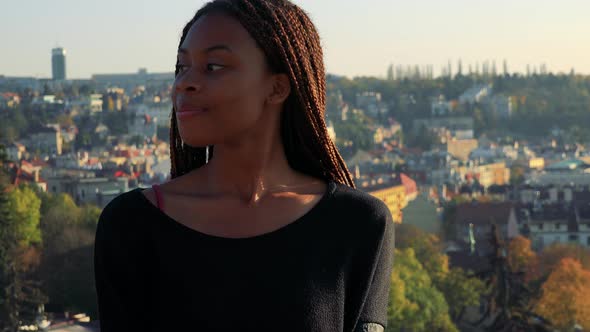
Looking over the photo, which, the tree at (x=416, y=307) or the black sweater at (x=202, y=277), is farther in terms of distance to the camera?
the tree at (x=416, y=307)

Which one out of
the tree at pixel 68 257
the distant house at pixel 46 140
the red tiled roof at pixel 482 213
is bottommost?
the distant house at pixel 46 140

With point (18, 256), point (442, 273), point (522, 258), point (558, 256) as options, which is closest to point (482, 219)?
point (558, 256)

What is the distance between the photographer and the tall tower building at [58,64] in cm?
11838

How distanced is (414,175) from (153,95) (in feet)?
124

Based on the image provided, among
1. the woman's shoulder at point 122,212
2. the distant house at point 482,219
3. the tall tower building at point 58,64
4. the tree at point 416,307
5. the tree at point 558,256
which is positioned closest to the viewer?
the woman's shoulder at point 122,212

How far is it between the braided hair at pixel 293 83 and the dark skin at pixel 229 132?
12mm

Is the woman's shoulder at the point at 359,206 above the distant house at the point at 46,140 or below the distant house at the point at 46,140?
above

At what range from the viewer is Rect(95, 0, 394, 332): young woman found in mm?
1845

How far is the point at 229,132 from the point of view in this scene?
1.91 metres

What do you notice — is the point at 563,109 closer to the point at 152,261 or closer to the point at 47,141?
the point at 47,141

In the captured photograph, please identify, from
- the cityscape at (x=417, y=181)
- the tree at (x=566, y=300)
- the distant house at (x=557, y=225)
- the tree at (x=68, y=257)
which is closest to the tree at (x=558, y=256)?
the cityscape at (x=417, y=181)

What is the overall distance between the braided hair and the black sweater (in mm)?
135

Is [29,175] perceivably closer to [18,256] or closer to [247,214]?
[18,256]

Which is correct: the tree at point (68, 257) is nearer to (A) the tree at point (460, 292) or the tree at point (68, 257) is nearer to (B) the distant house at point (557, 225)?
(A) the tree at point (460, 292)
